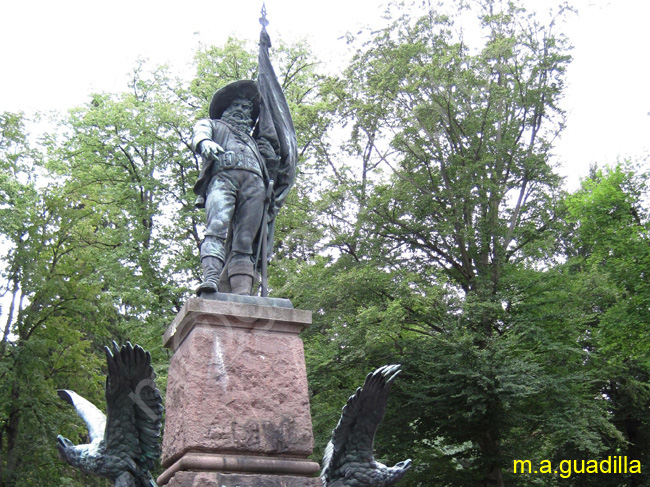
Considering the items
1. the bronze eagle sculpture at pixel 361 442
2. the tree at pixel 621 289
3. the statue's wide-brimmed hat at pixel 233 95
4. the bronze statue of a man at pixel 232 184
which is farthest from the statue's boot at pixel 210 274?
the tree at pixel 621 289

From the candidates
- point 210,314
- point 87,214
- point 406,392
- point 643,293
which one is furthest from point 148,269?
point 210,314

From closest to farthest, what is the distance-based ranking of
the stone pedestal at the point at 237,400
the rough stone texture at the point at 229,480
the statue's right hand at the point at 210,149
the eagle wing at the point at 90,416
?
1. the rough stone texture at the point at 229,480
2. the stone pedestal at the point at 237,400
3. the eagle wing at the point at 90,416
4. the statue's right hand at the point at 210,149

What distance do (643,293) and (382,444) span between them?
5.98m

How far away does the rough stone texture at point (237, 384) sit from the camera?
455cm

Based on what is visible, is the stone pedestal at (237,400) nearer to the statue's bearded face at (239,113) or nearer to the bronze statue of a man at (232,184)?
the bronze statue of a man at (232,184)

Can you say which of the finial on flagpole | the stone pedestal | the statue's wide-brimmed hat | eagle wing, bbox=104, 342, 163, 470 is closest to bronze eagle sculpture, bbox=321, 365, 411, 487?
the stone pedestal

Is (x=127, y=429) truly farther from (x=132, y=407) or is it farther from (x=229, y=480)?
(x=229, y=480)

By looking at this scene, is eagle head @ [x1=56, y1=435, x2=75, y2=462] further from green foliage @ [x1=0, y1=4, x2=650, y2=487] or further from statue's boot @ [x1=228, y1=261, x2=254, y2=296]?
green foliage @ [x1=0, y1=4, x2=650, y2=487]

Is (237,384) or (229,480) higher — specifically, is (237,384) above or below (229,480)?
above

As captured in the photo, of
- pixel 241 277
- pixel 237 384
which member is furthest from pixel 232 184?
pixel 237 384

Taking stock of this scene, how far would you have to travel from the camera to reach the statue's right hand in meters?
5.33

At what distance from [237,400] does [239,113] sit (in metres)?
2.39

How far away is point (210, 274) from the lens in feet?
16.9

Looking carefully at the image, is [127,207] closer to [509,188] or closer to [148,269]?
[148,269]
